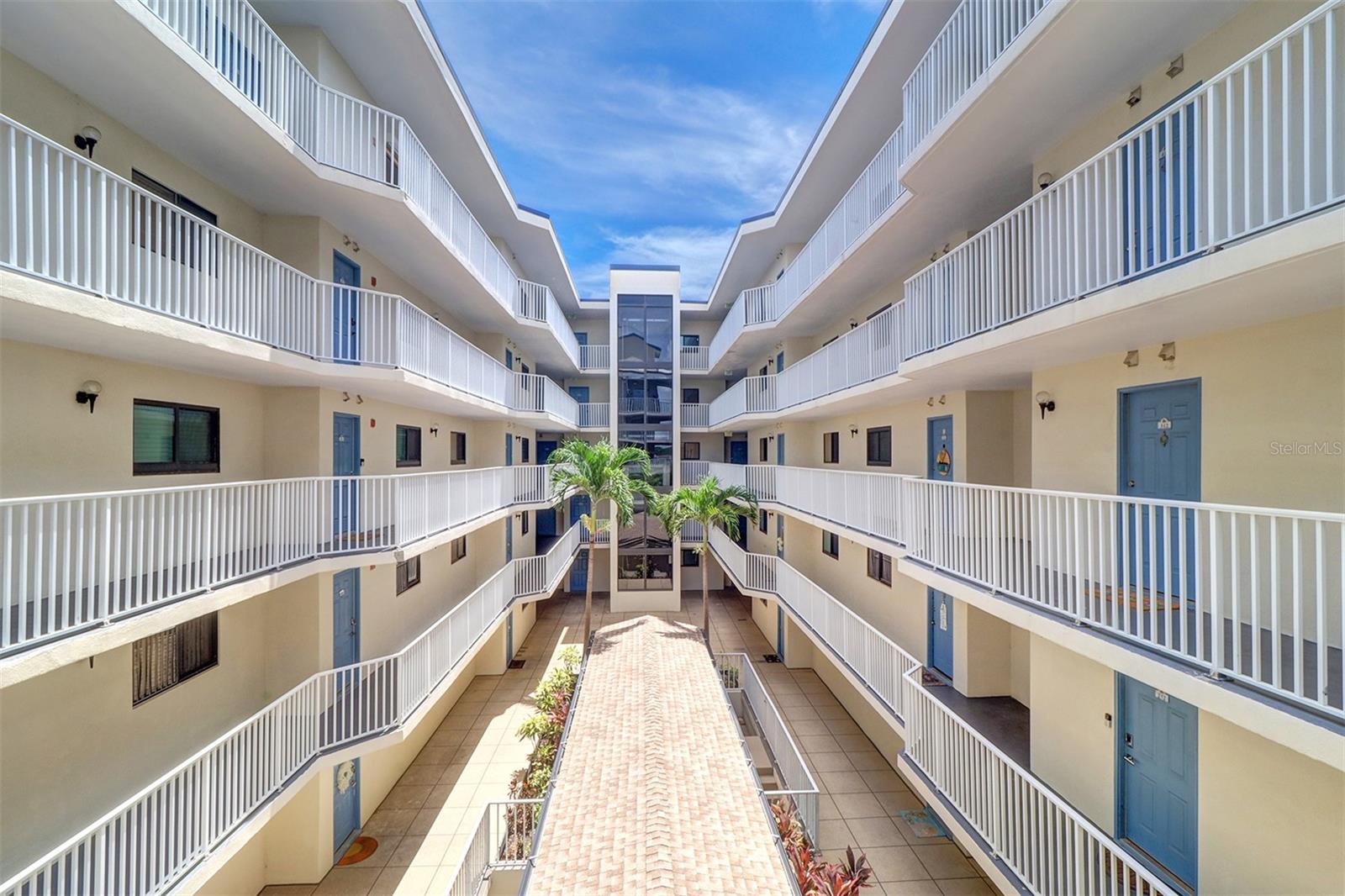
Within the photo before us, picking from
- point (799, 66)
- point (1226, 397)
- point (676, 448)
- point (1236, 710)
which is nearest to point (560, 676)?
point (676, 448)

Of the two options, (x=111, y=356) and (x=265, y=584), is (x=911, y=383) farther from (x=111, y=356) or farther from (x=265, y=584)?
(x=111, y=356)

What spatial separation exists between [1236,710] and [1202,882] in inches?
98.6

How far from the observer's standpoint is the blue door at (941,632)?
8.84 m

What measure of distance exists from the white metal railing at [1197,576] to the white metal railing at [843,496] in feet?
5.95

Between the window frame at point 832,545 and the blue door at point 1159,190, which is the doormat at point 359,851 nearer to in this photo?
the window frame at point 832,545

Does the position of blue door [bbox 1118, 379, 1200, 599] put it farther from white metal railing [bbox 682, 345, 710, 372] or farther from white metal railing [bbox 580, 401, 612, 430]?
white metal railing [bbox 580, 401, 612, 430]

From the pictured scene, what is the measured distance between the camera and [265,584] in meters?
6.38

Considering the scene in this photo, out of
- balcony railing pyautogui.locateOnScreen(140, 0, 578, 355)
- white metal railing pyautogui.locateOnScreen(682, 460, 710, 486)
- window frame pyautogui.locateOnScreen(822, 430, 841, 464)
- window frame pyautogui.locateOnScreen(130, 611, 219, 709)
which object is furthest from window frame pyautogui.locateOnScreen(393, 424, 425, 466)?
window frame pyautogui.locateOnScreen(822, 430, 841, 464)

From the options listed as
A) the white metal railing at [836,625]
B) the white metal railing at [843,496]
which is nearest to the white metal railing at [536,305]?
the white metal railing at [843,496]

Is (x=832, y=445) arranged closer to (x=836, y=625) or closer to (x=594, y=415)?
(x=836, y=625)

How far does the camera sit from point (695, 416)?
883 inches

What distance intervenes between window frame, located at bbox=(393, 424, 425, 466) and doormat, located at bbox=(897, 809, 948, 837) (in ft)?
41.6

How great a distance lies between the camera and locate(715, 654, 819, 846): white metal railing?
7.62 m

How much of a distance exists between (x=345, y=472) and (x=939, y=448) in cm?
1149
